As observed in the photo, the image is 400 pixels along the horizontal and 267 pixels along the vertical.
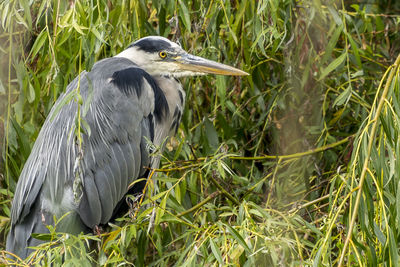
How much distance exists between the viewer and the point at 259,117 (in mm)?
2525

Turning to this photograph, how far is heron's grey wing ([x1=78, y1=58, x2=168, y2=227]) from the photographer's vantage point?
2291 mm

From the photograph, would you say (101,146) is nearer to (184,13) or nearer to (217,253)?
(184,13)

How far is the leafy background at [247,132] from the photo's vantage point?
1.52m

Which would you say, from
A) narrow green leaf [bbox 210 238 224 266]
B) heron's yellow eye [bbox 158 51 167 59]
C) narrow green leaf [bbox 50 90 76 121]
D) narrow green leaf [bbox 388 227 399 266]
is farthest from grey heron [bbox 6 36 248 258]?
narrow green leaf [bbox 388 227 399 266]

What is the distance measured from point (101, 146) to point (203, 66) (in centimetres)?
44

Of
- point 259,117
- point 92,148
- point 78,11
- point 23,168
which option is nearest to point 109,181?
point 92,148

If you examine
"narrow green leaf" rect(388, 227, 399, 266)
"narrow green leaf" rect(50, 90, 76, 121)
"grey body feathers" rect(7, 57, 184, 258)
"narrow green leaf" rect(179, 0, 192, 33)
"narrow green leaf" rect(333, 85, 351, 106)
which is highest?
"narrow green leaf" rect(179, 0, 192, 33)

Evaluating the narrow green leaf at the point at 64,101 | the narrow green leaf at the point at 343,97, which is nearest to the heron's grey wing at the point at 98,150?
the narrow green leaf at the point at 64,101

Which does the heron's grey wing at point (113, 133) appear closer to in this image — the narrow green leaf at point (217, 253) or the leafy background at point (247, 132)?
the leafy background at point (247, 132)

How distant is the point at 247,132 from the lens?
8.08 ft

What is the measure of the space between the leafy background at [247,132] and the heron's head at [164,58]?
4 centimetres

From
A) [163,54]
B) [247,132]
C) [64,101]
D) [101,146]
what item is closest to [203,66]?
[163,54]

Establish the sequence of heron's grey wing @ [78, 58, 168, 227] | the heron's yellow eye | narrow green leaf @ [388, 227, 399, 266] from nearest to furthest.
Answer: narrow green leaf @ [388, 227, 399, 266]
heron's grey wing @ [78, 58, 168, 227]
the heron's yellow eye

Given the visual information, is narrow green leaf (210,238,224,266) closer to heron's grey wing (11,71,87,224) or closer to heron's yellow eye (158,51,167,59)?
heron's grey wing (11,71,87,224)
